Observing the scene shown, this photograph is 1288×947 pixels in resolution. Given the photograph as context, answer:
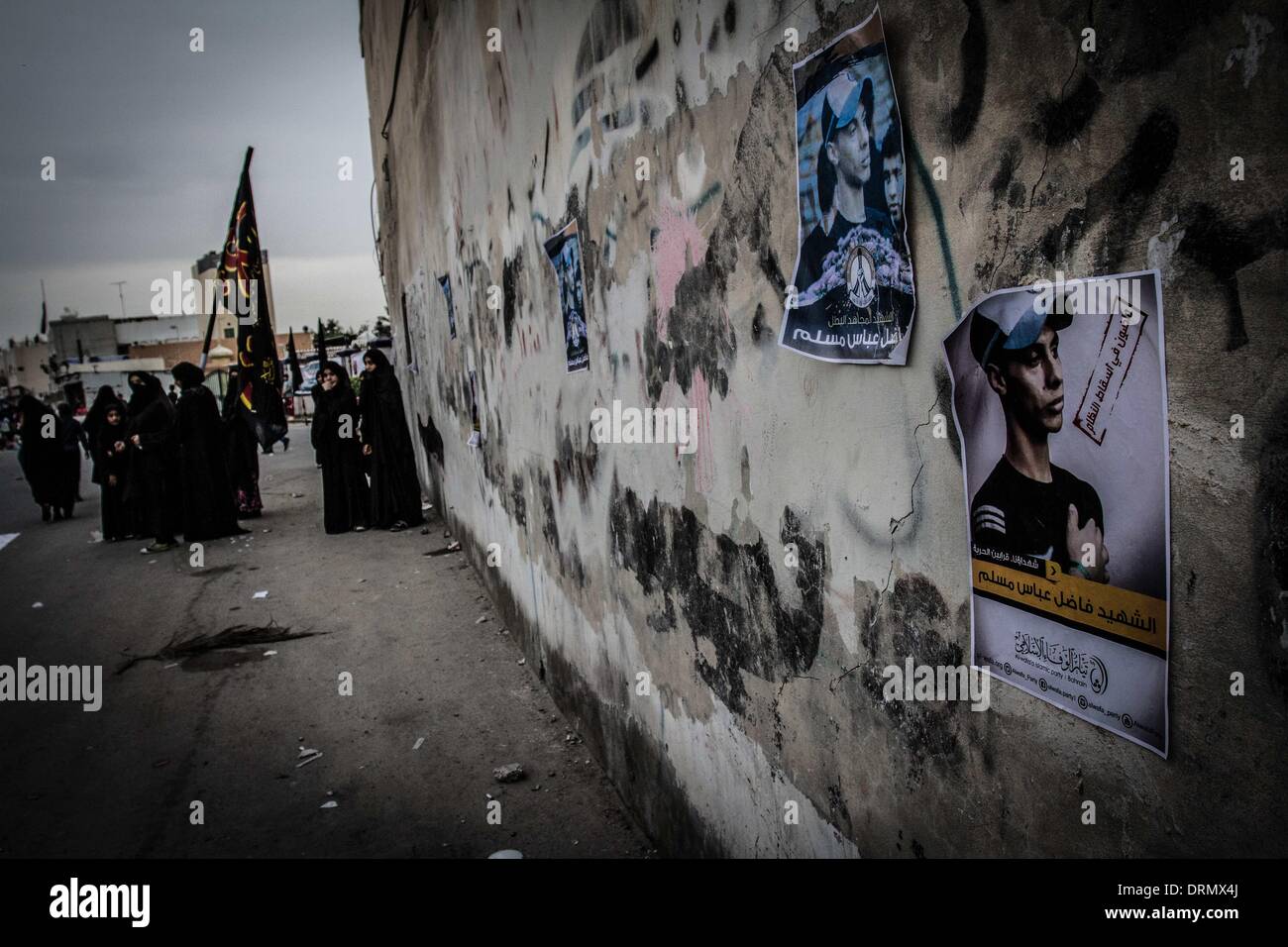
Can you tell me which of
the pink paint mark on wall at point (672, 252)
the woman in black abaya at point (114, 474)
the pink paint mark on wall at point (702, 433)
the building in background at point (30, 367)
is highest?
the building in background at point (30, 367)

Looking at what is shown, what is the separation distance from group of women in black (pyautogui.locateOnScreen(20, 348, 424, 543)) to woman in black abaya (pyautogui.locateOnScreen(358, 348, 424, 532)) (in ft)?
0.04

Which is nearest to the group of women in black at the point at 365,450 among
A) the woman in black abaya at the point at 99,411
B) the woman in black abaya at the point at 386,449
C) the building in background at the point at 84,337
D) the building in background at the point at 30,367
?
the woman in black abaya at the point at 386,449

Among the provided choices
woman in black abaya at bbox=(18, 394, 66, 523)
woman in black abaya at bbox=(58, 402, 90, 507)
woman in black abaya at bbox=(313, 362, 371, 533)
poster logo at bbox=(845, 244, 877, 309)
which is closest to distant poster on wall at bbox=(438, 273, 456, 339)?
woman in black abaya at bbox=(313, 362, 371, 533)

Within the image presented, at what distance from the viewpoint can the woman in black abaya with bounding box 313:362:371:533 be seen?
32.3 feet

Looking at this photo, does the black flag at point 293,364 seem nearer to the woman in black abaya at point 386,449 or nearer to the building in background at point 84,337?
the woman in black abaya at point 386,449

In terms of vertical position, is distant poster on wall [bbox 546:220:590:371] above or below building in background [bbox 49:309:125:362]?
below

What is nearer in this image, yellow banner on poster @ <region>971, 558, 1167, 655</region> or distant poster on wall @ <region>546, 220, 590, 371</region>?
yellow banner on poster @ <region>971, 558, 1167, 655</region>

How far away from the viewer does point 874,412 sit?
4.97ft

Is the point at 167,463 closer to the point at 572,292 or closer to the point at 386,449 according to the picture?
the point at 386,449

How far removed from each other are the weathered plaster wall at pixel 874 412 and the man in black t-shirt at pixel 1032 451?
6cm

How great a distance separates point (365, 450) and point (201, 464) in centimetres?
177

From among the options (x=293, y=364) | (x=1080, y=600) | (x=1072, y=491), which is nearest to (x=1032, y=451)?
(x=1072, y=491)

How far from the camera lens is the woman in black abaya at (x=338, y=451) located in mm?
9859

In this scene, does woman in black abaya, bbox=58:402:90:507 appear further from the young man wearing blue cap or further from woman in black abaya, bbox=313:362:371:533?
the young man wearing blue cap
